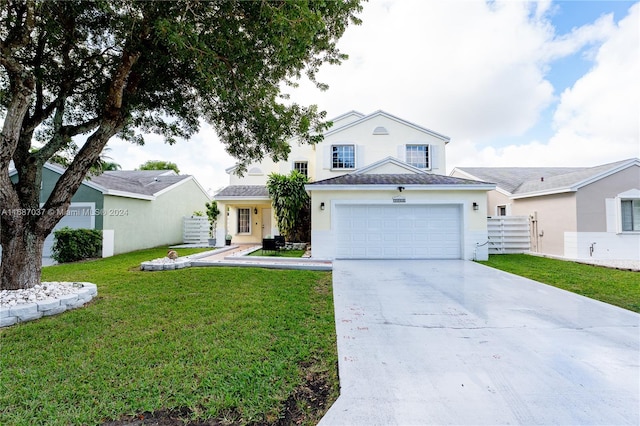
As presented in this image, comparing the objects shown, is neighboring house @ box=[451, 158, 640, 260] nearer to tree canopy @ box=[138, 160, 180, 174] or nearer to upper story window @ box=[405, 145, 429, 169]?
upper story window @ box=[405, 145, 429, 169]

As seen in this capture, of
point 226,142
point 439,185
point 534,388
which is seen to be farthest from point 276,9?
point 439,185

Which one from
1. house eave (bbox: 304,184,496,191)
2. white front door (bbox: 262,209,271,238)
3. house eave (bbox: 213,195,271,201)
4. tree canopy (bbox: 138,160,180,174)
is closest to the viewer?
house eave (bbox: 304,184,496,191)

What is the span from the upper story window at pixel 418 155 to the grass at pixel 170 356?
1266cm

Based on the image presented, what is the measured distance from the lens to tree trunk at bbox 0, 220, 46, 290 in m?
5.54

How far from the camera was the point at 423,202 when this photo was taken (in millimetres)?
11227

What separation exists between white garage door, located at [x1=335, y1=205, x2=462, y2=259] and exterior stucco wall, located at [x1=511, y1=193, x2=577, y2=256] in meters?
4.91

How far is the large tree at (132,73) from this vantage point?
5086mm

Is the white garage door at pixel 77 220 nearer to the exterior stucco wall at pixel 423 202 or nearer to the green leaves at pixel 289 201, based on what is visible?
the green leaves at pixel 289 201

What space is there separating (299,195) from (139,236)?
28.4 feet

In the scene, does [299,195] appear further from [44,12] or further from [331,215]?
[44,12]

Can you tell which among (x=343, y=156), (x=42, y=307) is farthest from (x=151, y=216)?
(x=42, y=307)

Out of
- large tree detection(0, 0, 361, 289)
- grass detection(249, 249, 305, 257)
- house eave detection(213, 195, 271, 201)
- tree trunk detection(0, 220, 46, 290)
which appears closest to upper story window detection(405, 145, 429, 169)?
house eave detection(213, 195, 271, 201)

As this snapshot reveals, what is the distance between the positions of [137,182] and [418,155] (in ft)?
55.6

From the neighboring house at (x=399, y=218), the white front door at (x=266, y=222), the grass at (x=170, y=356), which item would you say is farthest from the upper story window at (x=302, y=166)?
the grass at (x=170, y=356)
